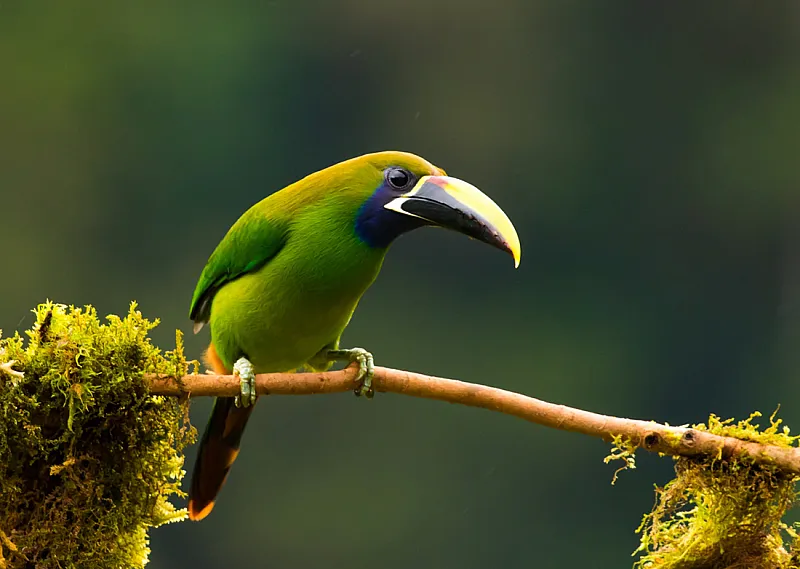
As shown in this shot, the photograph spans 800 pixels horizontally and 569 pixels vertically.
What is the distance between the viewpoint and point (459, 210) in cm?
190

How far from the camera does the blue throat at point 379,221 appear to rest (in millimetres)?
1965

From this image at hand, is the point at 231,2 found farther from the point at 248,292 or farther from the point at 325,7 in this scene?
the point at 248,292

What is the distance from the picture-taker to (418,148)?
640 cm

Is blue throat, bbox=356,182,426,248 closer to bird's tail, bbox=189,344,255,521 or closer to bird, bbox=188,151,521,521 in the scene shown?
bird, bbox=188,151,521,521

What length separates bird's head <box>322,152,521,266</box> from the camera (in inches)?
74.0

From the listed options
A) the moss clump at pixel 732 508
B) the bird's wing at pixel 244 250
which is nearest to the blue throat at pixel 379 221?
the bird's wing at pixel 244 250

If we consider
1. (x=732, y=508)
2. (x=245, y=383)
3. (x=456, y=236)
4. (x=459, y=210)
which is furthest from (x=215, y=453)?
(x=456, y=236)

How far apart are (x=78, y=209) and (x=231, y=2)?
1733 mm

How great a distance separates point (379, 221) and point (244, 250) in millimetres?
307

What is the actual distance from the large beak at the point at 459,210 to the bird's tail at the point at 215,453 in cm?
54

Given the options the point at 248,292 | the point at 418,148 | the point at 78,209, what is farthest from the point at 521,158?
the point at 248,292

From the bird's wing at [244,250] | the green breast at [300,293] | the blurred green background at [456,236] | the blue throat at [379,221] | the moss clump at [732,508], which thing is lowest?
the moss clump at [732,508]

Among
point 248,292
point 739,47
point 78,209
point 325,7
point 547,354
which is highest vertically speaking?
point 325,7

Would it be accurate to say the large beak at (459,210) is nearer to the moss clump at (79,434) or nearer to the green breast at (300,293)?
the green breast at (300,293)
